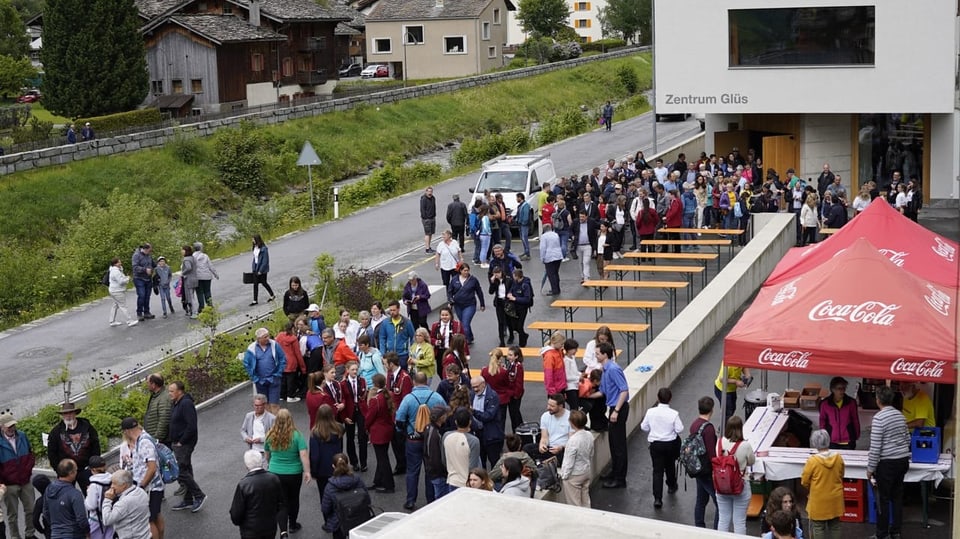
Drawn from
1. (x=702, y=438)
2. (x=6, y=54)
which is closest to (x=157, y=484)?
(x=702, y=438)

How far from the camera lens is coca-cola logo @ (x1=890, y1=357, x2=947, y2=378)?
40.4ft

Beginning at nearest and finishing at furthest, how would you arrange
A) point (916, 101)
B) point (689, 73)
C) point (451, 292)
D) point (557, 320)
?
1. point (451, 292)
2. point (557, 320)
3. point (916, 101)
4. point (689, 73)

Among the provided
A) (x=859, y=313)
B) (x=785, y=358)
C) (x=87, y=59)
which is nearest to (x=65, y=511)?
(x=785, y=358)

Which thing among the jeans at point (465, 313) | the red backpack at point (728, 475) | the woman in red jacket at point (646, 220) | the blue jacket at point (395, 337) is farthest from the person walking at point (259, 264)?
the red backpack at point (728, 475)

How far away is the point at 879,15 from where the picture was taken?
34375 mm

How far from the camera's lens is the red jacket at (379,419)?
46.5 feet

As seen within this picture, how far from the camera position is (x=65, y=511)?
11.9m

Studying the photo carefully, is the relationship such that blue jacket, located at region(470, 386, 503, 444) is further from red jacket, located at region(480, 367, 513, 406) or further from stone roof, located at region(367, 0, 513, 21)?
stone roof, located at region(367, 0, 513, 21)

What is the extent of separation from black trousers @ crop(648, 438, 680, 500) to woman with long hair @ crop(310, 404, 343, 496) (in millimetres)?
3404

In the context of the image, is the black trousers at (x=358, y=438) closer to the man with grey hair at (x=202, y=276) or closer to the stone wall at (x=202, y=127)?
the man with grey hair at (x=202, y=276)

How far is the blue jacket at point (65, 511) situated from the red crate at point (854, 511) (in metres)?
7.62

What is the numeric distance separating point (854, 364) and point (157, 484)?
7333 mm

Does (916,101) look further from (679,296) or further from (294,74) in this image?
(294,74)

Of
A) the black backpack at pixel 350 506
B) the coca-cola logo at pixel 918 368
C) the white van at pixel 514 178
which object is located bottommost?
the black backpack at pixel 350 506
